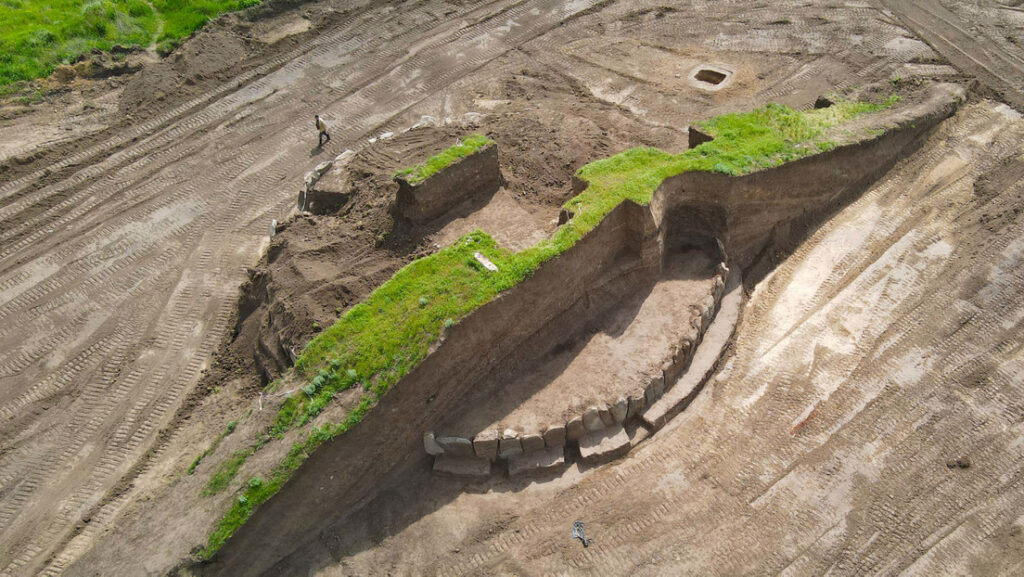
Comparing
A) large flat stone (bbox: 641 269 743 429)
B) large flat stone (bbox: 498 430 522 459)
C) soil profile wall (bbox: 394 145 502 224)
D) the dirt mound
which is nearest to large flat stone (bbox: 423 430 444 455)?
large flat stone (bbox: 498 430 522 459)

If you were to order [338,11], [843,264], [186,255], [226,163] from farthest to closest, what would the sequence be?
[338,11] → [226,163] → [186,255] → [843,264]

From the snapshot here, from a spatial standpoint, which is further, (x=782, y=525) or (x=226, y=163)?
(x=226, y=163)

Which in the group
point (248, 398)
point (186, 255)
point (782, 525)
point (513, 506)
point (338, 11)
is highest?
point (338, 11)

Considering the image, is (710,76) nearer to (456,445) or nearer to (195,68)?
(456,445)

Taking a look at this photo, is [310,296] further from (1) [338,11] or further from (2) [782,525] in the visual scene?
(1) [338,11]

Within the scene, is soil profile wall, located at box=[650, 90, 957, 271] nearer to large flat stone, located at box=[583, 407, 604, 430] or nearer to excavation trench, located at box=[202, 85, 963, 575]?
excavation trench, located at box=[202, 85, 963, 575]

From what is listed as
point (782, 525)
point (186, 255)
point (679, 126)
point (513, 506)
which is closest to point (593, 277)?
point (513, 506)

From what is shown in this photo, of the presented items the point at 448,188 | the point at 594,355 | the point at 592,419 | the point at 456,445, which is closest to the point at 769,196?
the point at 594,355
